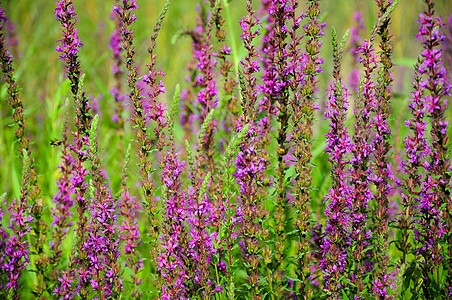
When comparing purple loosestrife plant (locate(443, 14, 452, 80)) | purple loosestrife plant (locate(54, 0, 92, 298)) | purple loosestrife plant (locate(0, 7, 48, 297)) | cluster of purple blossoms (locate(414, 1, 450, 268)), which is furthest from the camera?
purple loosestrife plant (locate(443, 14, 452, 80))

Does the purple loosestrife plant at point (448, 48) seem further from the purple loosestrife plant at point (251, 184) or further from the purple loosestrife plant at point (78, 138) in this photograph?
the purple loosestrife plant at point (78, 138)

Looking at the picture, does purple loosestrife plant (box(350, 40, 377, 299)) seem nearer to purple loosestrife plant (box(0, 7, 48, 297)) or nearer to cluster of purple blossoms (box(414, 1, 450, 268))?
cluster of purple blossoms (box(414, 1, 450, 268))

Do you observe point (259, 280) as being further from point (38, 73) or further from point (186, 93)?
point (38, 73)

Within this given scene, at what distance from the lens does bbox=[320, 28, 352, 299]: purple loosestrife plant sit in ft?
8.46

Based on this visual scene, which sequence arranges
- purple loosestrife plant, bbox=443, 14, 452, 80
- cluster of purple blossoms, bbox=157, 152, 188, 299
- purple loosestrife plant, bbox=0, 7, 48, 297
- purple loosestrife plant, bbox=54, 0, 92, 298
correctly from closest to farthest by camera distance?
1. cluster of purple blossoms, bbox=157, 152, 188, 299
2. purple loosestrife plant, bbox=54, 0, 92, 298
3. purple loosestrife plant, bbox=0, 7, 48, 297
4. purple loosestrife plant, bbox=443, 14, 452, 80

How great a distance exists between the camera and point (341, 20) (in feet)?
35.3

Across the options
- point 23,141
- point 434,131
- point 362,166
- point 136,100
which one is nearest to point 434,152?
point 434,131

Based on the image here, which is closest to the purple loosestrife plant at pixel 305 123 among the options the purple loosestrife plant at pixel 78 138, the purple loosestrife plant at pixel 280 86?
the purple loosestrife plant at pixel 280 86

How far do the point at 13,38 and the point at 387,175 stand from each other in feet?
19.2

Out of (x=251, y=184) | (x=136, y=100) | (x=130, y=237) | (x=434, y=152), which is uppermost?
(x=136, y=100)

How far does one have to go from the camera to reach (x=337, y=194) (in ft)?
8.62

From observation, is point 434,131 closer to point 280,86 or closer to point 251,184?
point 280,86

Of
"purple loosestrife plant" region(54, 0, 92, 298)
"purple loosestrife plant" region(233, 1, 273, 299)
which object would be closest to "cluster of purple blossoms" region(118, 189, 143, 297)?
"purple loosestrife plant" region(54, 0, 92, 298)

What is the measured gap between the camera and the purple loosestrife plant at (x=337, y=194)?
2.58m
